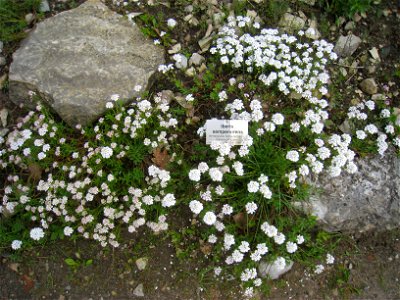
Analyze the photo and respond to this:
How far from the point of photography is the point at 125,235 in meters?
4.52

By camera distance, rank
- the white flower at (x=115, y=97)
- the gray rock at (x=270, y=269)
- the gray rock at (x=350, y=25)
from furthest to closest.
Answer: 1. the gray rock at (x=350, y=25)
2. the white flower at (x=115, y=97)
3. the gray rock at (x=270, y=269)

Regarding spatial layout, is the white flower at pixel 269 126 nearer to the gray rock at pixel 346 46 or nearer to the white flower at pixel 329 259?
the white flower at pixel 329 259

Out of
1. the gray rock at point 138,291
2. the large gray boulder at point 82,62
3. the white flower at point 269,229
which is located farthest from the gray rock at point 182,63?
the gray rock at point 138,291

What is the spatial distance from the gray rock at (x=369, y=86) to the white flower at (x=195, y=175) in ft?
9.26

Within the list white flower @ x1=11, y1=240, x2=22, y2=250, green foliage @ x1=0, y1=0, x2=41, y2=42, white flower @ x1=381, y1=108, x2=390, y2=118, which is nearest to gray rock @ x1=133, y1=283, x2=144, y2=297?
white flower @ x1=11, y1=240, x2=22, y2=250

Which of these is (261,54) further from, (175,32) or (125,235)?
(125,235)

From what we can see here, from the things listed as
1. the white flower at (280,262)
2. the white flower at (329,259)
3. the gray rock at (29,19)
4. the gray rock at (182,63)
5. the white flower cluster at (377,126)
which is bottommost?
the white flower at (329,259)

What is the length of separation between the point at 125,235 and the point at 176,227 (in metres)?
0.64

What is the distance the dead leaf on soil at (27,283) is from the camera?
4441 mm

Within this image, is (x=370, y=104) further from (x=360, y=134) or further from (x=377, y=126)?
(x=360, y=134)

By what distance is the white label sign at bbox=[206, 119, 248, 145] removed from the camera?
426 cm

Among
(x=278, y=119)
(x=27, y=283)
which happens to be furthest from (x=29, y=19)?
(x=278, y=119)

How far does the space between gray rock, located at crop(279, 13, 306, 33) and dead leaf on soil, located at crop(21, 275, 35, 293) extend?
4.80 meters

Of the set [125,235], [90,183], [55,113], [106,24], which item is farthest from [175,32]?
[125,235]
